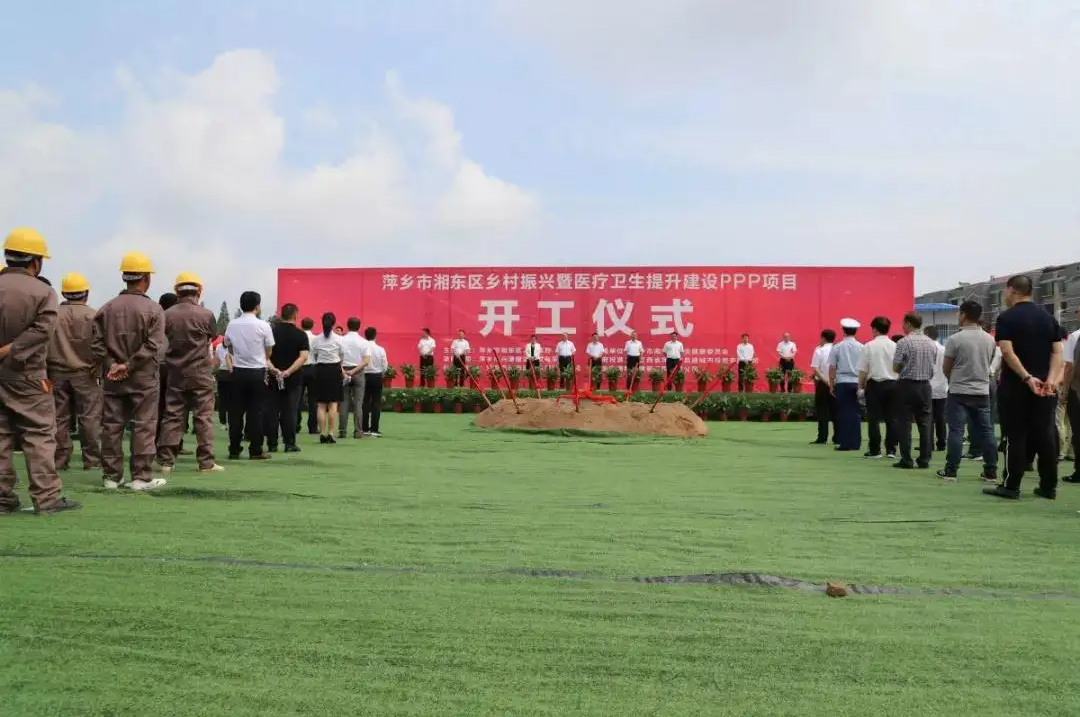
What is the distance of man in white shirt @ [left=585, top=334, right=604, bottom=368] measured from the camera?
20.3 meters

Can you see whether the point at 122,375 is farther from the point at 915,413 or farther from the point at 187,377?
the point at 915,413

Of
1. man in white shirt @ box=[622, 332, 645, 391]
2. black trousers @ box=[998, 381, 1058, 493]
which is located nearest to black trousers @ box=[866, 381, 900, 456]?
black trousers @ box=[998, 381, 1058, 493]

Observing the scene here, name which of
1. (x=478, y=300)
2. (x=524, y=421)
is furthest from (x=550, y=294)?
(x=524, y=421)

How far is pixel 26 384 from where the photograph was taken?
477cm

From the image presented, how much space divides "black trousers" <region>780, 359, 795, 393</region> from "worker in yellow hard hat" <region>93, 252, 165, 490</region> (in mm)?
→ 15310

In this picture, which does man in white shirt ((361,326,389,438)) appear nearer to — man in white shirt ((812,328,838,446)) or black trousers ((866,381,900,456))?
man in white shirt ((812,328,838,446))

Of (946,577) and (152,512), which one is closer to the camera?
(946,577)

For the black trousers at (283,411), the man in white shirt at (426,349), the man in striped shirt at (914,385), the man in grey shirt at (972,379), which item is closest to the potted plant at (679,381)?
the man in white shirt at (426,349)

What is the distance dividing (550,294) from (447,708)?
63.0ft

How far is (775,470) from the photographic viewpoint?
7.82m

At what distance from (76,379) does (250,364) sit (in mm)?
1559

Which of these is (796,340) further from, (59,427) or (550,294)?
(59,427)

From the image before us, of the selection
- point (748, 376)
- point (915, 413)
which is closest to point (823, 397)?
point (915, 413)

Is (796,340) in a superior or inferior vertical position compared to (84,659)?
superior
